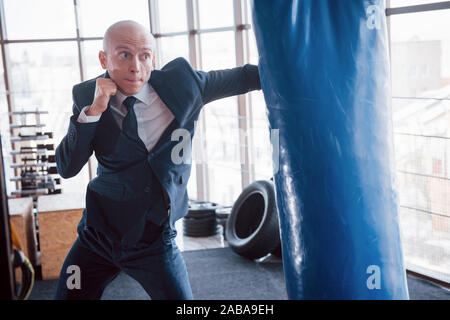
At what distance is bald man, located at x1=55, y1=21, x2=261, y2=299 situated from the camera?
1.56 meters

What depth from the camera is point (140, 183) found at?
1587 millimetres

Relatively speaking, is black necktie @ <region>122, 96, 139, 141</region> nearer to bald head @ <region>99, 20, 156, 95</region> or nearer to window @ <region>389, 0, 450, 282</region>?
bald head @ <region>99, 20, 156, 95</region>

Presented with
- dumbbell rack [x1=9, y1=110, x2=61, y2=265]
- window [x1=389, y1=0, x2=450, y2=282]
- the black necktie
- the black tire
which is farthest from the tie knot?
dumbbell rack [x1=9, y1=110, x2=61, y2=265]

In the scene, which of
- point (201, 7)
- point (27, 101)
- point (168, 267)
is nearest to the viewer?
point (168, 267)

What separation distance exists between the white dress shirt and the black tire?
2599 mm

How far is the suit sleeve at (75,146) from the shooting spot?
1.41 m

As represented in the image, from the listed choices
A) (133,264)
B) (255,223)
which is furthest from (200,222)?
(133,264)

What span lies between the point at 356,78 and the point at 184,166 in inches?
23.5

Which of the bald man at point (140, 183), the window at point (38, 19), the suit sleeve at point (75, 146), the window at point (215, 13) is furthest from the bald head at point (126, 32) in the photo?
the window at point (38, 19)

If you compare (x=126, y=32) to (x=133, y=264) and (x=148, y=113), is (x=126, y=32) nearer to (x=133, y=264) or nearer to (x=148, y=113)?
(x=148, y=113)

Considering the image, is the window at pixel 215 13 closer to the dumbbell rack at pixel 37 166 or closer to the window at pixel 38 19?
the window at pixel 38 19

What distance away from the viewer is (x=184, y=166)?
5.27ft

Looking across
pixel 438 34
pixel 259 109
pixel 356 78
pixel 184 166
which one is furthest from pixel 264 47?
pixel 259 109
